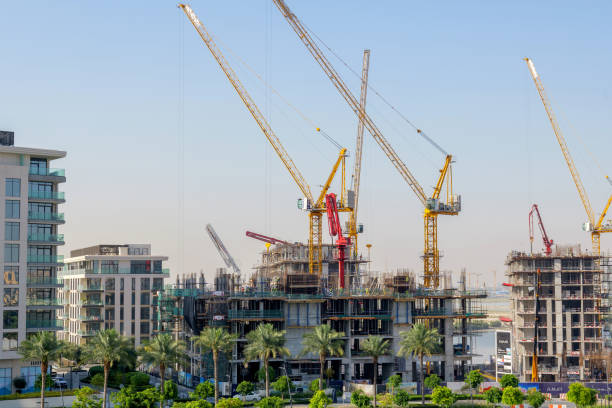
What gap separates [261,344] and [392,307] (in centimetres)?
3814

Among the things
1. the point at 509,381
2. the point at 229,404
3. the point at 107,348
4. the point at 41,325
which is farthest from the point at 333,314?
the point at 229,404

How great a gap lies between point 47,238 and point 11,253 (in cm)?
567

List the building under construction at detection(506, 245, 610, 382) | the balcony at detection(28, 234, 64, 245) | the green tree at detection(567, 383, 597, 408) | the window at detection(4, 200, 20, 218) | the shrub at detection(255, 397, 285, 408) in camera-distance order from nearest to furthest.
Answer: the shrub at detection(255, 397, 285, 408), the green tree at detection(567, 383, 597, 408), the window at detection(4, 200, 20, 218), the balcony at detection(28, 234, 64, 245), the building under construction at detection(506, 245, 610, 382)

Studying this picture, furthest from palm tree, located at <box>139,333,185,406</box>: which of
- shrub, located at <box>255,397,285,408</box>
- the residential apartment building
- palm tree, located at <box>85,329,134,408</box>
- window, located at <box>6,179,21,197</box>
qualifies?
window, located at <box>6,179,21,197</box>

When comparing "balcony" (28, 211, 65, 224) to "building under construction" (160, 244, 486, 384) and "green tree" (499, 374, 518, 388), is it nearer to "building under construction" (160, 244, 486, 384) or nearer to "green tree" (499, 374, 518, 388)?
"building under construction" (160, 244, 486, 384)

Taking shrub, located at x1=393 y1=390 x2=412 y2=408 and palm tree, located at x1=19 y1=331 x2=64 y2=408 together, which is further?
shrub, located at x1=393 y1=390 x2=412 y2=408

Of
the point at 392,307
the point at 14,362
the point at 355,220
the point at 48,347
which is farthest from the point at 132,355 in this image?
the point at 355,220

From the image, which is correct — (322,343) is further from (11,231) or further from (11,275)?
(11,231)

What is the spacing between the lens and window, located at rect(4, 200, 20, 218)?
117 m

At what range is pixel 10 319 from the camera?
115750 millimetres

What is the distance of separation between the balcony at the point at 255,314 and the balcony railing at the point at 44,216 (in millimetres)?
Answer: 30218

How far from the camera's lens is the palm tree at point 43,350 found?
335 ft

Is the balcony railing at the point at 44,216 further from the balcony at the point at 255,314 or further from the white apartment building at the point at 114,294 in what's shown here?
the white apartment building at the point at 114,294

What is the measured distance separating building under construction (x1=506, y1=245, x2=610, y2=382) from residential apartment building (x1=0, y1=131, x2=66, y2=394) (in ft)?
356
